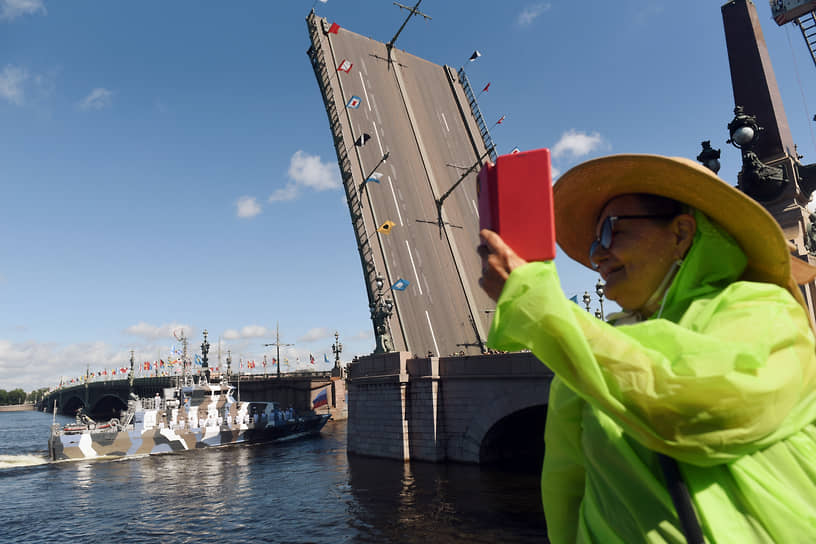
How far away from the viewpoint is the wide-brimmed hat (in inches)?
56.6

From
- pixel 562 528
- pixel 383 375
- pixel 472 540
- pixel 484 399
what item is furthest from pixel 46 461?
pixel 562 528

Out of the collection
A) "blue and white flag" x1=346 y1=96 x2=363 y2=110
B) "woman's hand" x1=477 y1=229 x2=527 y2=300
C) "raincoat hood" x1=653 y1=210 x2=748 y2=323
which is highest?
"blue and white flag" x1=346 y1=96 x2=363 y2=110

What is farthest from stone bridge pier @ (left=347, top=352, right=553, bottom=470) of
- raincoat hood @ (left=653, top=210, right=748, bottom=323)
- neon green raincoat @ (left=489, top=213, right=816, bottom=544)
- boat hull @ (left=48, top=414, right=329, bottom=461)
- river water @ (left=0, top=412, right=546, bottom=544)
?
neon green raincoat @ (left=489, top=213, right=816, bottom=544)

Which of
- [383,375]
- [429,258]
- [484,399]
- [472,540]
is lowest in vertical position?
[472,540]

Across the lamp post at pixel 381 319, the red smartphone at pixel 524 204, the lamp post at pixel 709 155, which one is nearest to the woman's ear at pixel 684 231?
the red smartphone at pixel 524 204

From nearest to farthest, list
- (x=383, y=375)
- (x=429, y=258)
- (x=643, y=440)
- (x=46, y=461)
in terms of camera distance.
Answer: (x=643, y=440) < (x=383, y=375) < (x=429, y=258) < (x=46, y=461)

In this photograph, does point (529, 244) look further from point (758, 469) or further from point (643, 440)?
point (758, 469)

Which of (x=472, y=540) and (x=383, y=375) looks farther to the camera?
(x=383, y=375)

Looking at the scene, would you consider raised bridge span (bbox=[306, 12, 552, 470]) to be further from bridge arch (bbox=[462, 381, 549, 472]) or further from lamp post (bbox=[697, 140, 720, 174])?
lamp post (bbox=[697, 140, 720, 174])

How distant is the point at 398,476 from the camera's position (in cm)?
1948

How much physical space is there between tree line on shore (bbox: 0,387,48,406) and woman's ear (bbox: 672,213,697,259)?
18487cm

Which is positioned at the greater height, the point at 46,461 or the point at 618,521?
the point at 46,461

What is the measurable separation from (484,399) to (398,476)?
453 cm

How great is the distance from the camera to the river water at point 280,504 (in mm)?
14289
